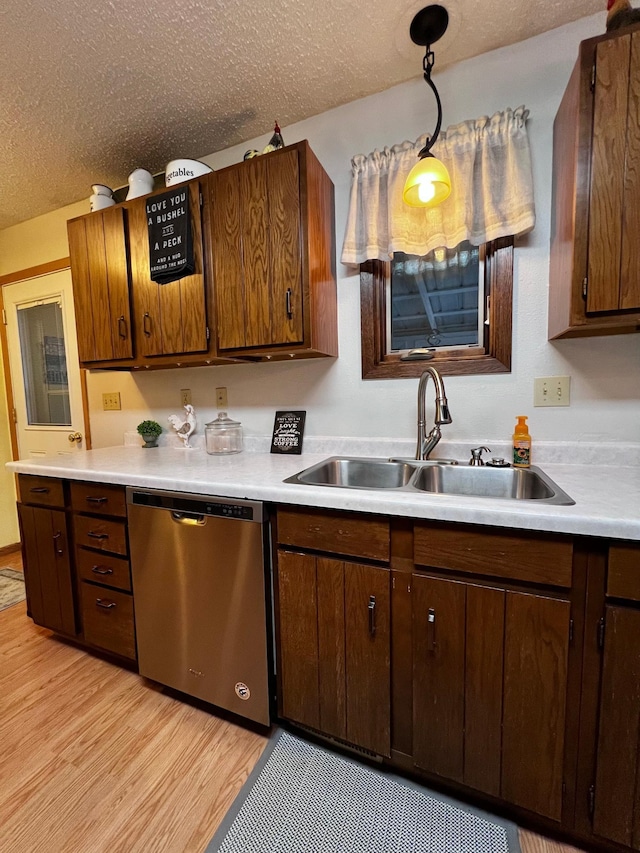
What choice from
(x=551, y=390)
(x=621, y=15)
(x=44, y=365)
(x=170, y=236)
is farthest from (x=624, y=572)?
(x=44, y=365)

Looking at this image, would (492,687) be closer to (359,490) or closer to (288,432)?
(359,490)

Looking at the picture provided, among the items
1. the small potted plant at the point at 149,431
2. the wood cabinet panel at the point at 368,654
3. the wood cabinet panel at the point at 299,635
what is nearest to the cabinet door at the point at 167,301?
the small potted plant at the point at 149,431

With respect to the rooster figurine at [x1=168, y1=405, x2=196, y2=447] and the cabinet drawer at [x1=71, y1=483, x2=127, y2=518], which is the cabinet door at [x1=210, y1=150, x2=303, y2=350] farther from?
the cabinet drawer at [x1=71, y1=483, x2=127, y2=518]

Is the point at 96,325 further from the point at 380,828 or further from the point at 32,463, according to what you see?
the point at 380,828

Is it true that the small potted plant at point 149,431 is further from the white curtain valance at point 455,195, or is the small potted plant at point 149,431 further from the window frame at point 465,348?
the white curtain valance at point 455,195

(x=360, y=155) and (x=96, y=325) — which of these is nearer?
(x=360, y=155)

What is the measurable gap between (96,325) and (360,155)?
60.8 inches

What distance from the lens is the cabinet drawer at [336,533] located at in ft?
3.49

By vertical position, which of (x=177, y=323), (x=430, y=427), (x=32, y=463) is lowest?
(x=32, y=463)

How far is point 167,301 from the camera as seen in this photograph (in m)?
1.73

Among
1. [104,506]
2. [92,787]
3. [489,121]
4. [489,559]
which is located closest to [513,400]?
[489,559]

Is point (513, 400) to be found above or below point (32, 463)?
above

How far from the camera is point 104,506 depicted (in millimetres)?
1542

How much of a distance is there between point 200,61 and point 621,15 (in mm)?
1373
